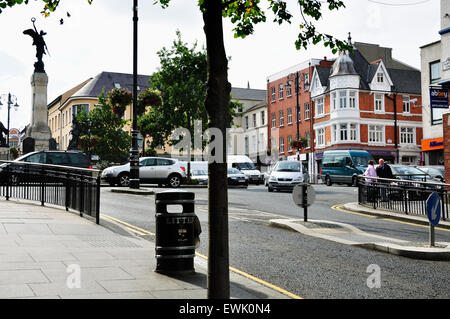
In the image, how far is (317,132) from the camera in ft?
175

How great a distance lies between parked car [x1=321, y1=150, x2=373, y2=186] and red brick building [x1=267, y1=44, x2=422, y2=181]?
13.6 metres

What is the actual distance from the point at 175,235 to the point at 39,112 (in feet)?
79.5

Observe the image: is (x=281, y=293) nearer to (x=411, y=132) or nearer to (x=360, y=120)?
(x=360, y=120)

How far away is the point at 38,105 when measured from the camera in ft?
92.2

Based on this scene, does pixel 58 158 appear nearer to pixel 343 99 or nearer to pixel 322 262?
pixel 322 262

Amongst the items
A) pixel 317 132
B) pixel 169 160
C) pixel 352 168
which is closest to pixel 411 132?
pixel 317 132

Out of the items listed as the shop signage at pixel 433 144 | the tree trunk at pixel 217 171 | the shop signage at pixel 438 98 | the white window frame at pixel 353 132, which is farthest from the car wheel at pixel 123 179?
the white window frame at pixel 353 132

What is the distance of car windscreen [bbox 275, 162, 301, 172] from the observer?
25681 millimetres

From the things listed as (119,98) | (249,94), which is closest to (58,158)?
(119,98)

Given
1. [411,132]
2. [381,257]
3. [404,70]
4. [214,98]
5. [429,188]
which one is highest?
[404,70]
